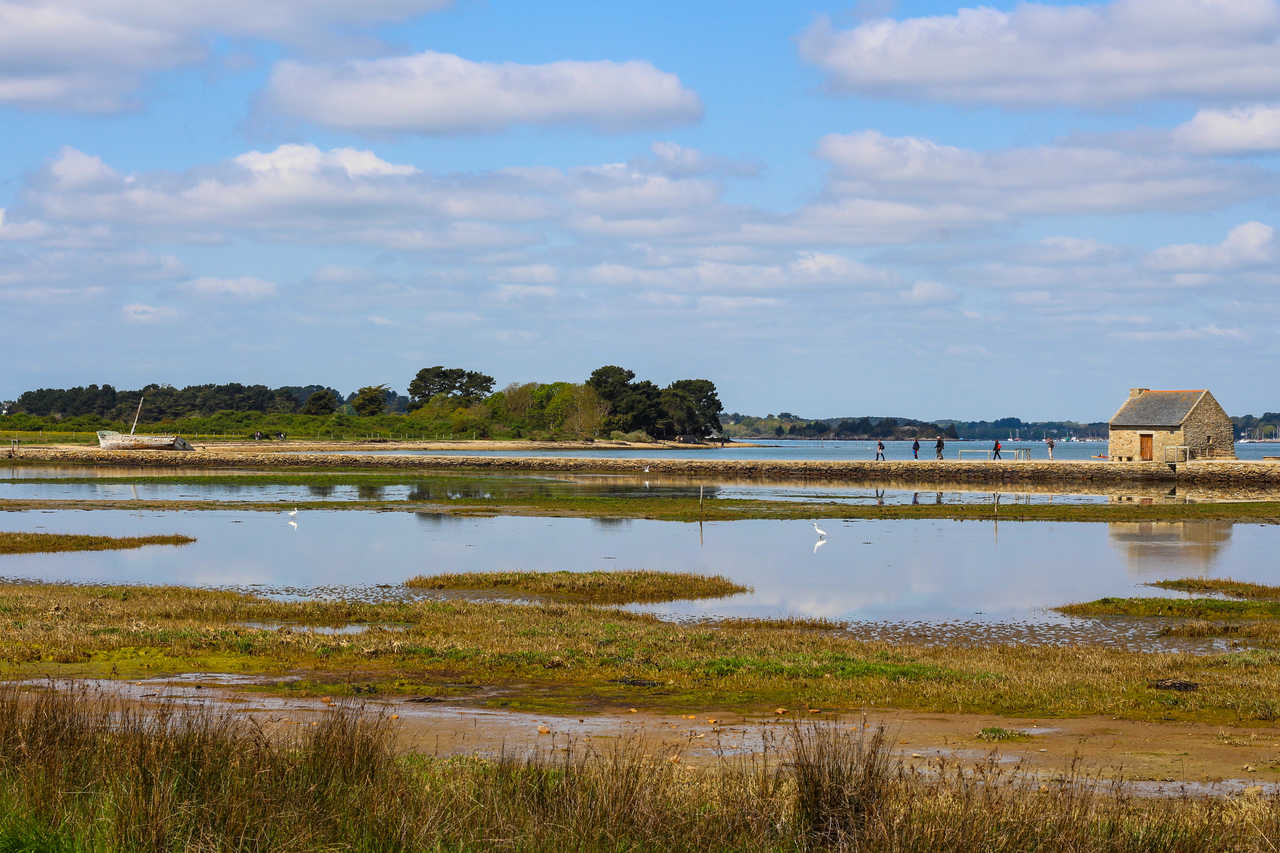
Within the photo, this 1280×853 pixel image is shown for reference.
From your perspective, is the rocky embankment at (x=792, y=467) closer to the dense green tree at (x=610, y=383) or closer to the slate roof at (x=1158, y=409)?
the slate roof at (x=1158, y=409)

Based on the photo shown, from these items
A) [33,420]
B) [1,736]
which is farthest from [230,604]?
[33,420]

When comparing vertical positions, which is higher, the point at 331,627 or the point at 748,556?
the point at 331,627

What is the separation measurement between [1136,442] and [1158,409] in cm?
293

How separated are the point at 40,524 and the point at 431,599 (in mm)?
29303

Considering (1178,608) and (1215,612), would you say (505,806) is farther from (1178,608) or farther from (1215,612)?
(1215,612)

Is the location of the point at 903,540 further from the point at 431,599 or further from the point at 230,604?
the point at 230,604

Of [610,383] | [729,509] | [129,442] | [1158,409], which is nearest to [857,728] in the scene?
[729,509]

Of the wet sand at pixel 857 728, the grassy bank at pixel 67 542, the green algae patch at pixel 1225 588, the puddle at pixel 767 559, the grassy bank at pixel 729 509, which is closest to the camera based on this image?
the wet sand at pixel 857 728

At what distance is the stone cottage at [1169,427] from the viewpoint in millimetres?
85500

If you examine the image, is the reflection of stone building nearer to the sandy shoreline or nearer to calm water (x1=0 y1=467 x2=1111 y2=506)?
calm water (x1=0 y1=467 x2=1111 y2=506)

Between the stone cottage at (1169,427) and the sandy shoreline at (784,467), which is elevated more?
the stone cottage at (1169,427)

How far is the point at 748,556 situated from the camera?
40281 mm

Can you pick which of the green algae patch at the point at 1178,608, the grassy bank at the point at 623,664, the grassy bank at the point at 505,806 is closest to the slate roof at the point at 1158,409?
the green algae patch at the point at 1178,608

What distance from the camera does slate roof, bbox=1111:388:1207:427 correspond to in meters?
85.5
